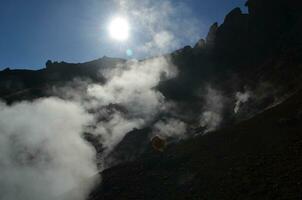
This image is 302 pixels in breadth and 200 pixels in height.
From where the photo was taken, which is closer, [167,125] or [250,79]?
[167,125]

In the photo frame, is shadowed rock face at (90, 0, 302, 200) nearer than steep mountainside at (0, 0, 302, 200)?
Yes

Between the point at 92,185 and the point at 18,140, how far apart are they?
103ft

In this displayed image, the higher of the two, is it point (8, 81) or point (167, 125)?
point (8, 81)

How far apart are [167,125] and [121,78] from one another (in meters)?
45.2

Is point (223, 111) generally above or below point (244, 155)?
above

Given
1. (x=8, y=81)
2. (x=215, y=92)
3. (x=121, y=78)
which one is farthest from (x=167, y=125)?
(x=8, y=81)

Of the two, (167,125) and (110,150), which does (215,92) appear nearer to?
(167,125)

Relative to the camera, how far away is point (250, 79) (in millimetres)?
69812


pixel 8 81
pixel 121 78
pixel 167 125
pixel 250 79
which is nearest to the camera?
pixel 167 125

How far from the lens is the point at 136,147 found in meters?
59.5

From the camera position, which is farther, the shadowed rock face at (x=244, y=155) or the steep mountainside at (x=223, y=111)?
the steep mountainside at (x=223, y=111)

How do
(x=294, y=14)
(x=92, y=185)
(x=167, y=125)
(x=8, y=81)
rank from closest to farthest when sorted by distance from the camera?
(x=92, y=185), (x=167, y=125), (x=294, y=14), (x=8, y=81)

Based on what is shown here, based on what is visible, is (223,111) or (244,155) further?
(223,111)

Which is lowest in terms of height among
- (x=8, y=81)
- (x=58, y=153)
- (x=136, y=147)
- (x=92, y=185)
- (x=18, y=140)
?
(x=92, y=185)
